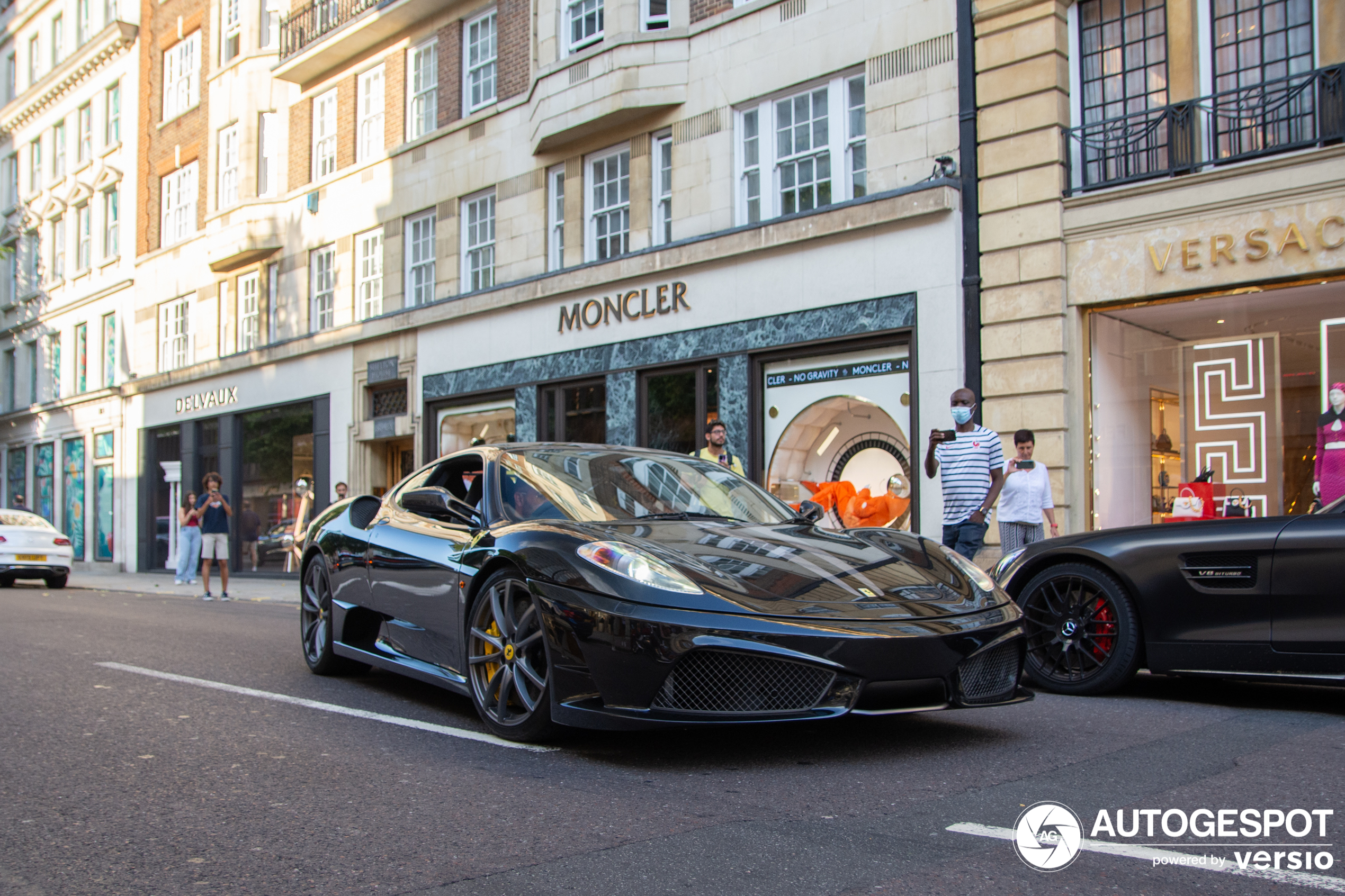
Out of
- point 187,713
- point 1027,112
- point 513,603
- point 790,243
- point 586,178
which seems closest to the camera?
point 513,603

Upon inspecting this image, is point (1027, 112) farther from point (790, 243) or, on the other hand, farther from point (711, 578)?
point (711, 578)

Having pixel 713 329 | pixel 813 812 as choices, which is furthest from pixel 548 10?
pixel 813 812

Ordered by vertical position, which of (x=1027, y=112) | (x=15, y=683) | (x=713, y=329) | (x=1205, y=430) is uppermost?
(x=1027, y=112)

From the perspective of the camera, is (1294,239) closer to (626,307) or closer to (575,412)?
(626,307)

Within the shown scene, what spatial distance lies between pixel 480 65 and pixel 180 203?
39.0 ft

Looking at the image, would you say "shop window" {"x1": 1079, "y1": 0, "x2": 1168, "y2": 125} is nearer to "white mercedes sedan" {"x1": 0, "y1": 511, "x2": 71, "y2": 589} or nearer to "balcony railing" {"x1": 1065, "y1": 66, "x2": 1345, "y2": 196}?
"balcony railing" {"x1": 1065, "y1": 66, "x2": 1345, "y2": 196}

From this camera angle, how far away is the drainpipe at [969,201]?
12766 millimetres

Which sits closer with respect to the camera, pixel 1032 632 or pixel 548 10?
pixel 1032 632

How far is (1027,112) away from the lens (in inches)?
493

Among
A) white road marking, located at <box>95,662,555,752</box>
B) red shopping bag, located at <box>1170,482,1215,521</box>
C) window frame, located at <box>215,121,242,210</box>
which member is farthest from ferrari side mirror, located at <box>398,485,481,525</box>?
window frame, located at <box>215,121,242,210</box>

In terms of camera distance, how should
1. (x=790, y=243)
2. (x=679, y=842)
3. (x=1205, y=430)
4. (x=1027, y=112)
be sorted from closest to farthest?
(x=679, y=842)
(x=1205, y=430)
(x=1027, y=112)
(x=790, y=243)

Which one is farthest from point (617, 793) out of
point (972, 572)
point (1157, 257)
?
point (1157, 257)

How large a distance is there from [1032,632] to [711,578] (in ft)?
8.84

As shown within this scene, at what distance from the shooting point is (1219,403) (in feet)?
37.6
